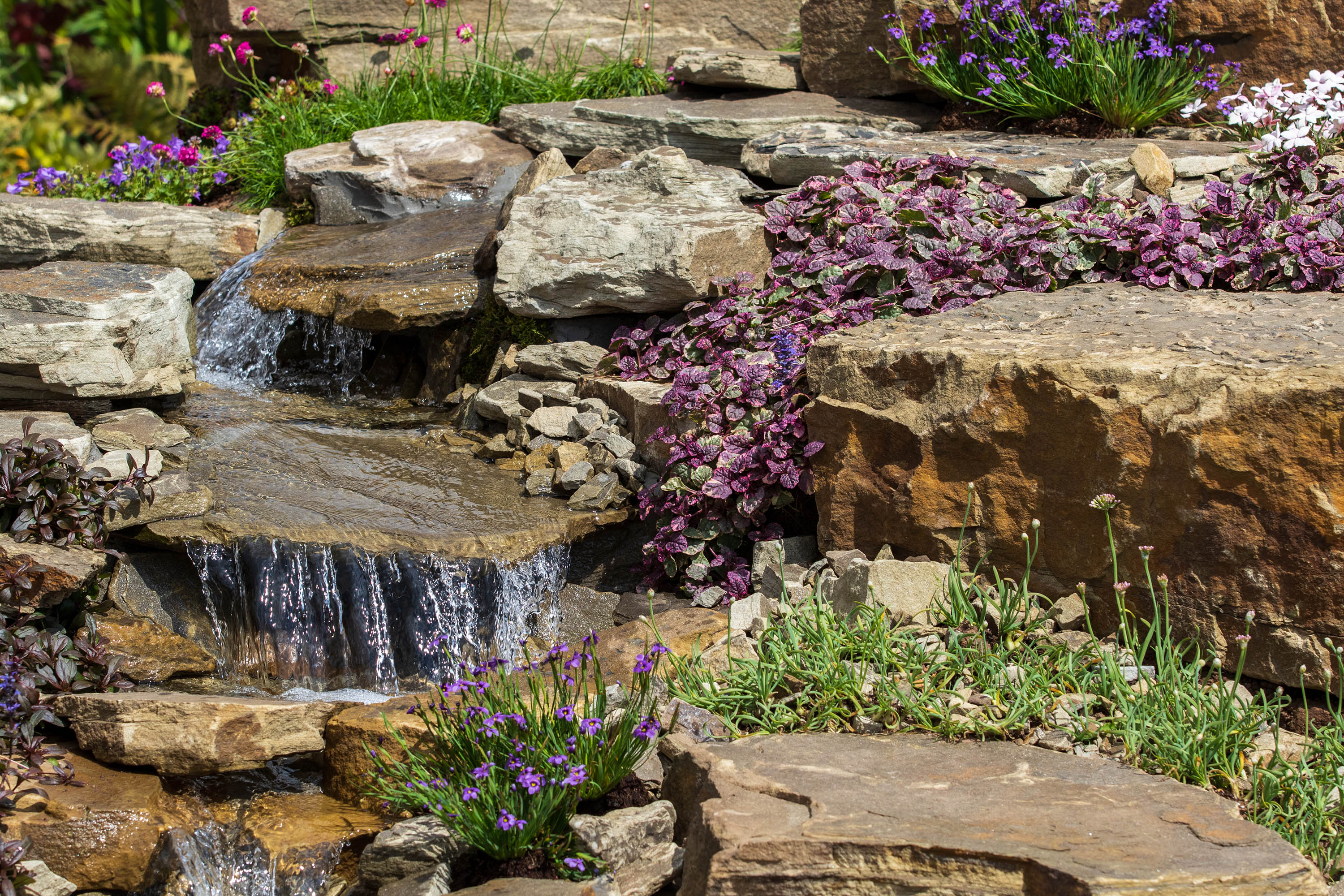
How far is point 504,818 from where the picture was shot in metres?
2.67

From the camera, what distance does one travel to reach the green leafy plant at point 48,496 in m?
3.91

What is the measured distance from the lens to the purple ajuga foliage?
4.25 metres

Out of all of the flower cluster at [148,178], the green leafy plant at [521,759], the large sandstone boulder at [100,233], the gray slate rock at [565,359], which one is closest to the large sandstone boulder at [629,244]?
the gray slate rock at [565,359]

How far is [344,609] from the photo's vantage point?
13.7ft

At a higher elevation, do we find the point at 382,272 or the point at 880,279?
the point at 880,279

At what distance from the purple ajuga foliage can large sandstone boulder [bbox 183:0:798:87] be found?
376cm

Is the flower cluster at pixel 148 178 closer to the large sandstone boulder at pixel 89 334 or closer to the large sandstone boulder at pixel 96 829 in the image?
the large sandstone boulder at pixel 89 334

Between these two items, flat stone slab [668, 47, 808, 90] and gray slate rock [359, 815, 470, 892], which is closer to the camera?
gray slate rock [359, 815, 470, 892]

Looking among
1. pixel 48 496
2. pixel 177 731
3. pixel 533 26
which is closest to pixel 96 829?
pixel 177 731

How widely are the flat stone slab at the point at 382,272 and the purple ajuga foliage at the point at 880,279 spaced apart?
143 cm

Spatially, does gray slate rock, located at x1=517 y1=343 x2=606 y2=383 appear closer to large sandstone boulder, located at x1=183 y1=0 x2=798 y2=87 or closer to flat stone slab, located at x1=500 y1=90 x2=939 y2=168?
flat stone slab, located at x1=500 y1=90 x2=939 y2=168

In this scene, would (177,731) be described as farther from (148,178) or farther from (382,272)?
(148,178)

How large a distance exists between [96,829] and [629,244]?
3330 millimetres

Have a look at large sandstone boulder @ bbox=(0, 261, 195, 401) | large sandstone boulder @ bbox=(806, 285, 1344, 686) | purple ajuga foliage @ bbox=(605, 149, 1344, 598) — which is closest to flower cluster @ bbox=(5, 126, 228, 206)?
large sandstone boulder @ bbox=(0, 261, 195, 401)
